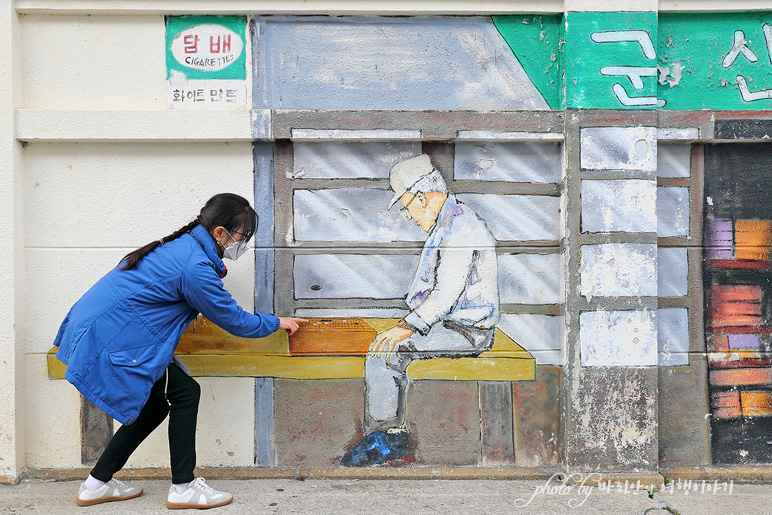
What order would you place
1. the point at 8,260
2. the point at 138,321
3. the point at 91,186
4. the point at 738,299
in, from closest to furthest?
the point at 138,321, the point at 8,260, the point at 91,186, the point at 738,299

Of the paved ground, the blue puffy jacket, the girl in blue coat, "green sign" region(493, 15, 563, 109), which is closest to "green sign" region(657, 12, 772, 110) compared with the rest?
"green sign" region(493, 15, 563, 109)

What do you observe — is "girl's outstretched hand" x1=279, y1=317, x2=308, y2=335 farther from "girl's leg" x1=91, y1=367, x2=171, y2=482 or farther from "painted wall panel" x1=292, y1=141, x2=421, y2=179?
"painted wall panel" x1=292, y1=141, x2=421, y2=179

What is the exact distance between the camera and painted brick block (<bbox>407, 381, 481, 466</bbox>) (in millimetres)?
3436

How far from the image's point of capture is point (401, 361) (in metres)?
3.43

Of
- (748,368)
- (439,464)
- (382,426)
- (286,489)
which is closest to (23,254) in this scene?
(286,489)

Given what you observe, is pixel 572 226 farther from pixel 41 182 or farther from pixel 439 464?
pixel 41 182

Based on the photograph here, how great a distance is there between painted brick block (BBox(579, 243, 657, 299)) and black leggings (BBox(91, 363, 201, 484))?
2.11 m

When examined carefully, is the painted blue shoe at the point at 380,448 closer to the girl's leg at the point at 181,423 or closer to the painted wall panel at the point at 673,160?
the girl's leg at the point at 181,423

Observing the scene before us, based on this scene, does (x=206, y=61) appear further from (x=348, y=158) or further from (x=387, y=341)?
(x=387, y=341)

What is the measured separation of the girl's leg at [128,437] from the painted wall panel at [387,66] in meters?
1.67

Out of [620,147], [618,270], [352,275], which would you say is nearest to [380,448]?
[352,275]

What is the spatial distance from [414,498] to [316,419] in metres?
0.69

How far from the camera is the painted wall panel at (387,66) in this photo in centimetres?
339

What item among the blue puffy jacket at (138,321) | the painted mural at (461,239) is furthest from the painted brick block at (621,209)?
the blue puffy jacket at (138,321)
